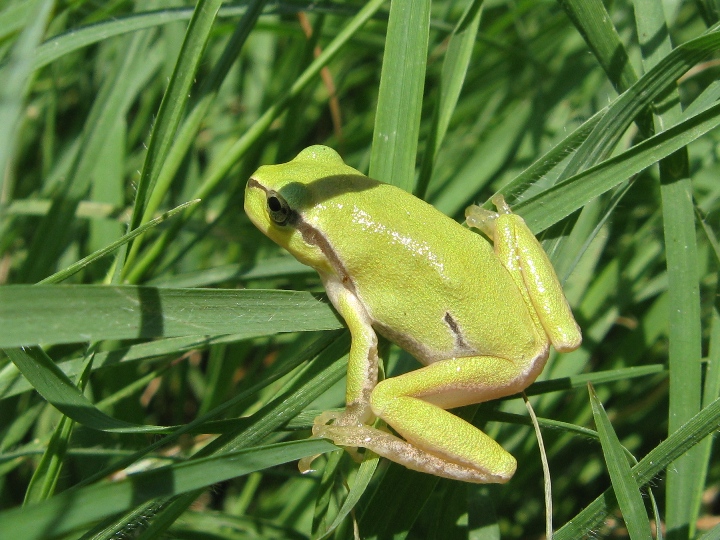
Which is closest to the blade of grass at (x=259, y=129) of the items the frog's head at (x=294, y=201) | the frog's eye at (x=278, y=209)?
the frog's head at (x=294, y=201)

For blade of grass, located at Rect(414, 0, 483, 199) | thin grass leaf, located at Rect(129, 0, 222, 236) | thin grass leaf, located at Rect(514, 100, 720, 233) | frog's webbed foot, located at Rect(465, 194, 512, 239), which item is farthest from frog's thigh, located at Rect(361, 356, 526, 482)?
thin grass leaf, located at Rect(129, 0, 222, 236)

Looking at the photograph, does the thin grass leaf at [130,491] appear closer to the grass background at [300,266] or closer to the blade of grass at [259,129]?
the grass background at [300,266]

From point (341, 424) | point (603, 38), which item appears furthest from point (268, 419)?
point (603, 38)

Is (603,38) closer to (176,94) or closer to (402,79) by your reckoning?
(402,79)

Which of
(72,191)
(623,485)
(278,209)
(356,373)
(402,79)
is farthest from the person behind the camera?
(72,191)

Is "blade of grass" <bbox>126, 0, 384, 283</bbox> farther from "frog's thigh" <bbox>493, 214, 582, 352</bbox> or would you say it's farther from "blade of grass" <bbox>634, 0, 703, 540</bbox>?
"blade of grass" <bbox>634, 0, 703, 540</bbox>
